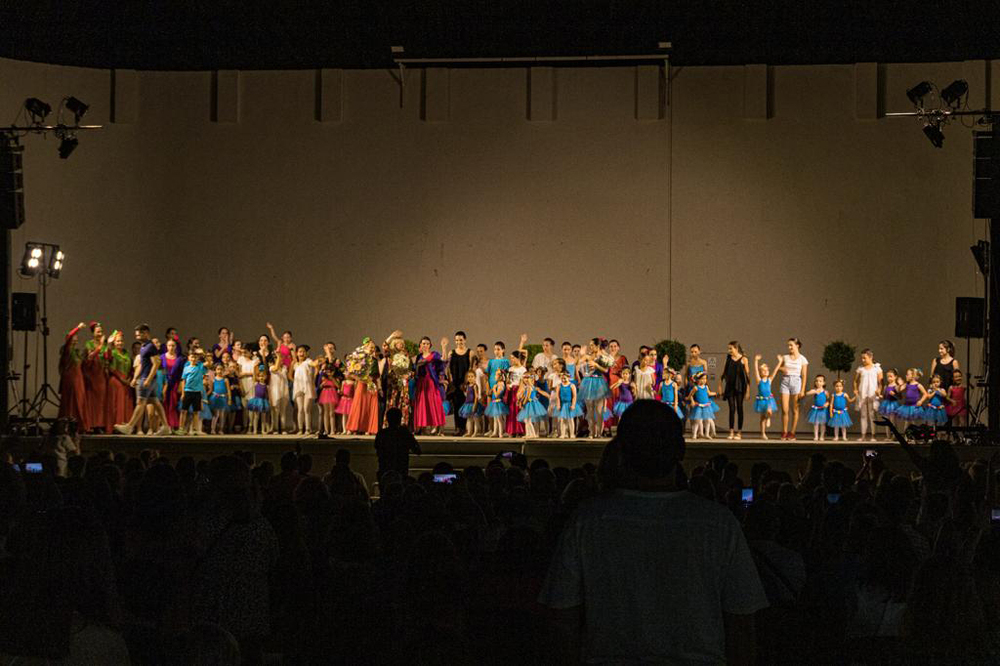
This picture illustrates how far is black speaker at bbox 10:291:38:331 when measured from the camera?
15758mm

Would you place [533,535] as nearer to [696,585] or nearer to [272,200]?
[696,585]

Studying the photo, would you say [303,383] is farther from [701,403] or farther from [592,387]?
[701,403]

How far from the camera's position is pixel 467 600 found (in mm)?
4242

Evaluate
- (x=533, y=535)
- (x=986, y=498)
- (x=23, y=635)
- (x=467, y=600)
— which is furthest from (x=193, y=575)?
(x=986, y=498)

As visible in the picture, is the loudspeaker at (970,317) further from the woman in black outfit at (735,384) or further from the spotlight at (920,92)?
the woman in black outfit at (735,384)

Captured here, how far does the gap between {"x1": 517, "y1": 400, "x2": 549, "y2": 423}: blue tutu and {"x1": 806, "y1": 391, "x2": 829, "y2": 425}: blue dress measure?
372cm

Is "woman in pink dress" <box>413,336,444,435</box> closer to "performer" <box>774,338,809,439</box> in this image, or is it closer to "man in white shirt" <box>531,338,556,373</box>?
"man in white shirt" <box>531,338,556,373</box>

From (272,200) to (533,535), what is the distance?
651 inches

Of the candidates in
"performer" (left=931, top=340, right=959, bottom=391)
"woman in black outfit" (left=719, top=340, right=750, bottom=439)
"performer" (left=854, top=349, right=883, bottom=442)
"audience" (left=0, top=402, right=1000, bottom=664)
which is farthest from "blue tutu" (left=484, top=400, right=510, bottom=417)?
"audience" (left=0, top=402, right=1000, bottom=664)

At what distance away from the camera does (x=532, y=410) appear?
15.8 m

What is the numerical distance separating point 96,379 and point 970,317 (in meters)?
11.6

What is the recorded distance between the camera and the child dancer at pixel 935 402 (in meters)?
15.7

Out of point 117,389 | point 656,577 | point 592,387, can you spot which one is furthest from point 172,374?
point 656,577

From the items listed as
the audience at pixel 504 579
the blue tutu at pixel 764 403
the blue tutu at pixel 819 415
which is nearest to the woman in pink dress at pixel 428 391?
the blue tutu at pixel 764 403
